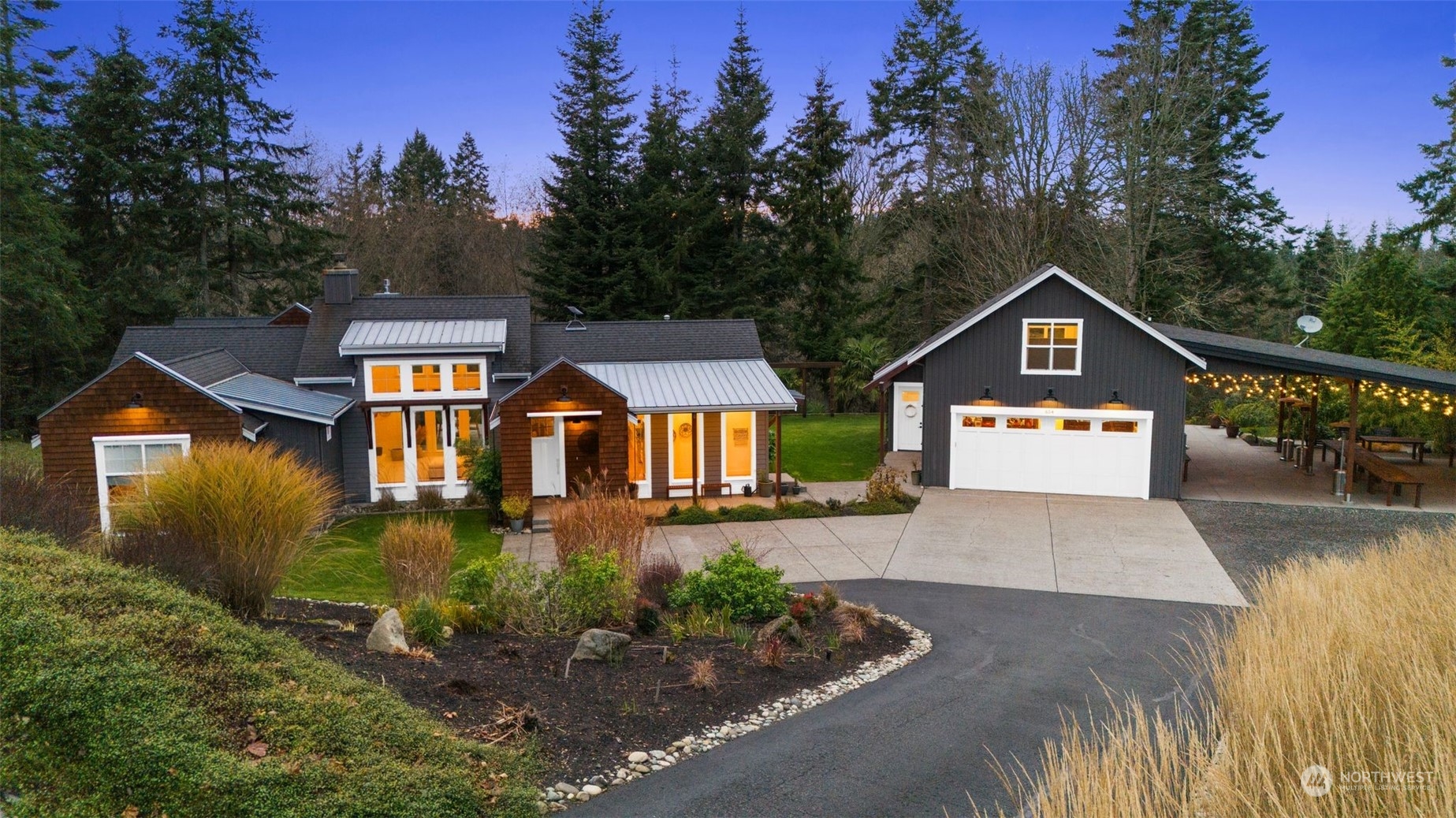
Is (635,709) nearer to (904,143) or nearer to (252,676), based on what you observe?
(252,676)

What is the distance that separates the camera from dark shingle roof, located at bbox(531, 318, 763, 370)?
67.3 feet

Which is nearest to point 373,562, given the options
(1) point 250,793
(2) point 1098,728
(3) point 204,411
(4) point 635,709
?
(3) point 204,411

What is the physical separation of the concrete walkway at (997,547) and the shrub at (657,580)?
2.25 ft

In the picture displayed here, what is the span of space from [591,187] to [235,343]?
17.2 metres

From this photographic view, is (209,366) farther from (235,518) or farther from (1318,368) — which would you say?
(1318,368)

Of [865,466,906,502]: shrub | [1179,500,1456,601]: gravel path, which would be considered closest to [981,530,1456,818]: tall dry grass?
[1179,500,1456,601]: gravel path

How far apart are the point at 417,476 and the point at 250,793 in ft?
48.6

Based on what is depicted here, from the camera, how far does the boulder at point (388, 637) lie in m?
7.24

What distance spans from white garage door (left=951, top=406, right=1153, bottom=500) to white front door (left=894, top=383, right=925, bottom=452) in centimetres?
436

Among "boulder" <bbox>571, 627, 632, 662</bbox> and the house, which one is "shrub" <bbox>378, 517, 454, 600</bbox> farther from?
the house

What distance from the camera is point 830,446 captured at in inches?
984

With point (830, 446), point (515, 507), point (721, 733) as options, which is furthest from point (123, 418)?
point (830, 446)

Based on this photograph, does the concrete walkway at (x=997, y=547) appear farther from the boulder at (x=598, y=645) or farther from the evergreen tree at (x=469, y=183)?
the evergreen tree at (x=469, y=183)

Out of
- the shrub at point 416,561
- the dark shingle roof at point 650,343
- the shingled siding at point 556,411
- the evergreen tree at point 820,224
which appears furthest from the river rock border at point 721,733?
the evergreen tree at point 820,224
